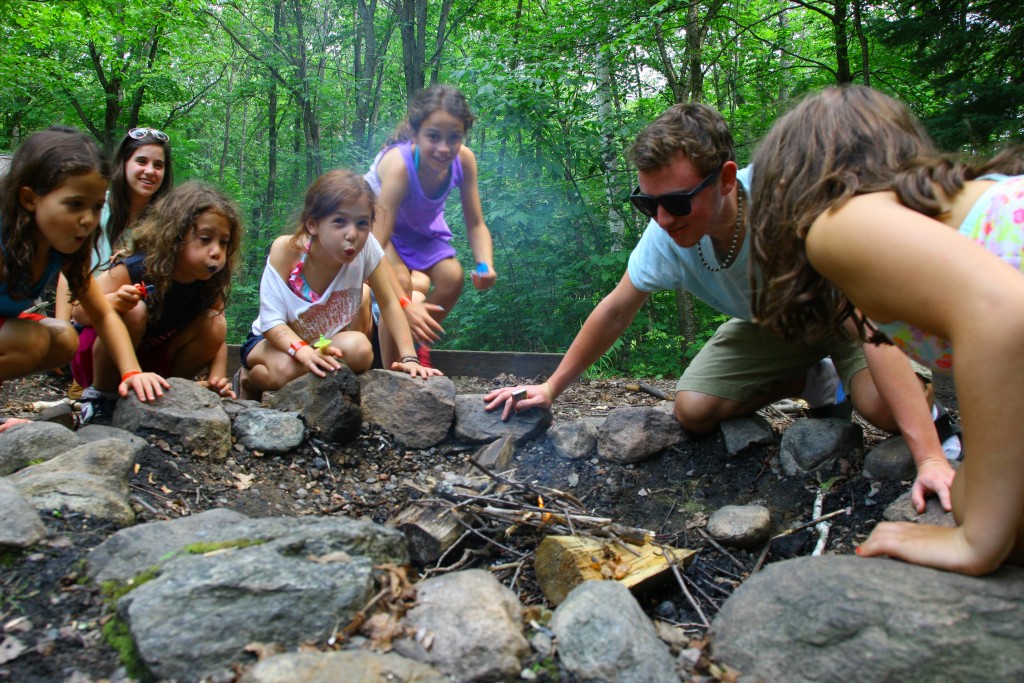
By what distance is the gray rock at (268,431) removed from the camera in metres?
3.11

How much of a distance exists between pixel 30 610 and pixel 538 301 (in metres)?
6.79

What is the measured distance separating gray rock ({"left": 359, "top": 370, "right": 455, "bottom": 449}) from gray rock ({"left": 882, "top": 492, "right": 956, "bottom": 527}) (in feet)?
6.22

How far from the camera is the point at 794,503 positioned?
105 inches

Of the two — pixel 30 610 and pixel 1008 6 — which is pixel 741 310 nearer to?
pixel 30 610

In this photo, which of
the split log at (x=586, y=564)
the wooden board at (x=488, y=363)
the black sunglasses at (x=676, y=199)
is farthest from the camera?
the wooden board at (x=488, y=363)

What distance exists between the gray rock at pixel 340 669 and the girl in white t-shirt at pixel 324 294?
81.8 inches

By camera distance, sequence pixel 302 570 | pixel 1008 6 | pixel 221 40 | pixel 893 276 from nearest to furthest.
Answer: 1. pixel 893 276
2. pixel 302 570
3. pixel 1008 6
4. pixel 221 40

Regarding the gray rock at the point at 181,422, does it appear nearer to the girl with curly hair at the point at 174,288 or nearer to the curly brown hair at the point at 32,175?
the girl with curly hair at the point at 174,288

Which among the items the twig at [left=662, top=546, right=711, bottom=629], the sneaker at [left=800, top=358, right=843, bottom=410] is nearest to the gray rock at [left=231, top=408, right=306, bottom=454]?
the twig at [left=662, top=546, right=711, bottom=629]

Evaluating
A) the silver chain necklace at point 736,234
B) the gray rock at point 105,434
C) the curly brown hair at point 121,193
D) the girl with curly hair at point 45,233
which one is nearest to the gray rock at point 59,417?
the girl with curly hair at point 45,233

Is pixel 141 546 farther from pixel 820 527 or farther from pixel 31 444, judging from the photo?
pixel 820 527

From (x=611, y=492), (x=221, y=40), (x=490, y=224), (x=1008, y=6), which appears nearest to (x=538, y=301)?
(x=490, y=224)

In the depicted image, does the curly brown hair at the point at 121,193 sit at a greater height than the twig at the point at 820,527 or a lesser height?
greater

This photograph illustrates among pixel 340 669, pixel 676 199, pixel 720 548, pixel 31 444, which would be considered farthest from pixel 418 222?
pixel 340 669
